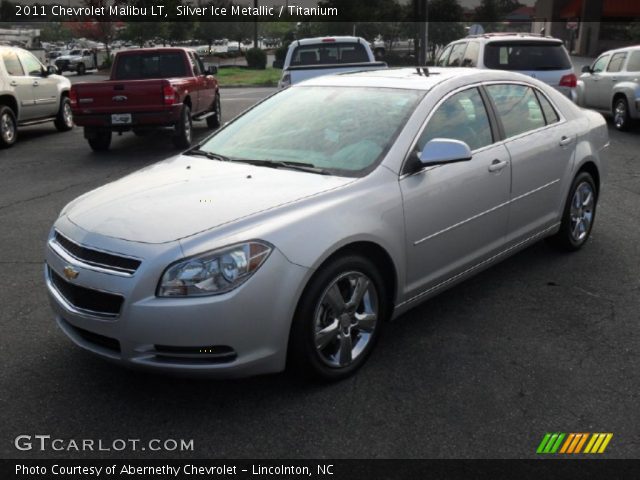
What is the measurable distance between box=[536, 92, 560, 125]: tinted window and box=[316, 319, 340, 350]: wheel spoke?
281 cm

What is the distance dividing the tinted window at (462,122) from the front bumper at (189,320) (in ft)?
4.87

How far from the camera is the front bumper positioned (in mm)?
3080

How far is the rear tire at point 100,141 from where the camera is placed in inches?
483

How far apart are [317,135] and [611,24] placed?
5193 cm

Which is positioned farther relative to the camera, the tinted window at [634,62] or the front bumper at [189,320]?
the tinted window at [634,62]

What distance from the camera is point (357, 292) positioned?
3652 mm

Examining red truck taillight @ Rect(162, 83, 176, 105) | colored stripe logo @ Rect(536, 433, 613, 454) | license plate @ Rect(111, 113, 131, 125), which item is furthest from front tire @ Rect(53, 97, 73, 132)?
colored stripe logo @ Rect(536, 433, 613, 454)

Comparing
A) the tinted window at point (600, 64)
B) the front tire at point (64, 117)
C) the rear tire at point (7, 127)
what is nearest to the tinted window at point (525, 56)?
the tinted window at point (600, 64)

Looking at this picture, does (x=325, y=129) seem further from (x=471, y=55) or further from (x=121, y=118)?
(x=471, y=55)

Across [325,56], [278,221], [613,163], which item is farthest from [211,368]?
[325,56]

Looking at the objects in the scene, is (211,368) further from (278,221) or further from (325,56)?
(325,56)

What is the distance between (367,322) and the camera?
375 centimetres

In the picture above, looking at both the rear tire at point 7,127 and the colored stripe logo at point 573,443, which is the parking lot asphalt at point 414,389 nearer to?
the colored stripe logo at point 573,443
